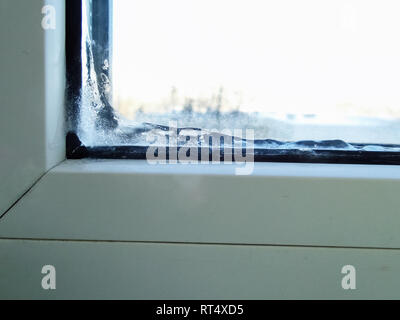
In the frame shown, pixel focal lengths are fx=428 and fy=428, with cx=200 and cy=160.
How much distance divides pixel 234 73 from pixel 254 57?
31 millimetres

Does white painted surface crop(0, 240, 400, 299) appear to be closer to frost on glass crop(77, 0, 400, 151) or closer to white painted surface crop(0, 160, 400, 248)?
white painted surface crop(0, 160, 400, 248)

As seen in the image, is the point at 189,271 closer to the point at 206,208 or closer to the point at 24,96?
the point at 206,208

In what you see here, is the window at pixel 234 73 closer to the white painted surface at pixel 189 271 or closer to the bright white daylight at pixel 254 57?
the bright white daylight at pixel 254 57

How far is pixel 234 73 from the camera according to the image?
0.52 metres

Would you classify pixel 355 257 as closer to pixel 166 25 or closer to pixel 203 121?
pixel 203 121

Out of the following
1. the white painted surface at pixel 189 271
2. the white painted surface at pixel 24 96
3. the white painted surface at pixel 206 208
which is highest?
the white painted surface at pixel 24 96

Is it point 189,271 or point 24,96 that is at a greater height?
Result: point 24,96

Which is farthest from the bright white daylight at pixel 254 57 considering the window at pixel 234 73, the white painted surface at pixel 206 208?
the white painted surface at pixel 206 208

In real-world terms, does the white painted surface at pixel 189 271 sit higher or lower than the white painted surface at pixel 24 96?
lower

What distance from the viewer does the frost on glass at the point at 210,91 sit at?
52cm

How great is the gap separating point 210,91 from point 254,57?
0.22ft

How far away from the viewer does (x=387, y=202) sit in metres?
0.47

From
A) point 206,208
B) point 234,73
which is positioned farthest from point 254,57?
point 206,208
